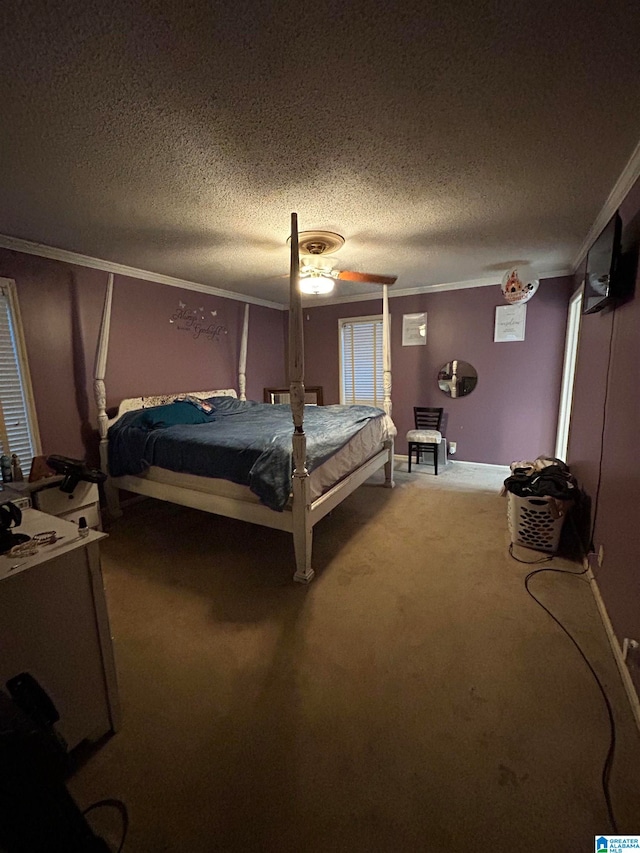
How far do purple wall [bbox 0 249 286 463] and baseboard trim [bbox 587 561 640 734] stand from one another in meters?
4.01

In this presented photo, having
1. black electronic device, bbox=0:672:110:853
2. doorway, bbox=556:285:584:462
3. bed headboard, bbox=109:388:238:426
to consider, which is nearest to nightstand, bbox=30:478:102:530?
bed headboard, bbox=109:388:238:426

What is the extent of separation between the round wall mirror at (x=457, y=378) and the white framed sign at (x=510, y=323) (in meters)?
0.48

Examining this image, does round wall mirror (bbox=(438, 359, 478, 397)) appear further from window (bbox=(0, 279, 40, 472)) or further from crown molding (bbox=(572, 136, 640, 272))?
window (bbox=(0, 279, 40, 472))

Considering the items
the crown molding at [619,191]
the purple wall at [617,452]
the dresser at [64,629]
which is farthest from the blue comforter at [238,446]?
the crown molding at [619,191]

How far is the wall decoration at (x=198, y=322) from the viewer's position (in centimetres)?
401

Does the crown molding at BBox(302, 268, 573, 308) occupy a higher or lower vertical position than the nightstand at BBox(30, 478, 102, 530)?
higher

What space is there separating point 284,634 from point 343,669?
0.37 meters

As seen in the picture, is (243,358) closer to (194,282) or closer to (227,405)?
(227,405)

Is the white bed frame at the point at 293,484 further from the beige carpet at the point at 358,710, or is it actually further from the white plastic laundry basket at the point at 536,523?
the white plastic laundry basket at the point at 536,523

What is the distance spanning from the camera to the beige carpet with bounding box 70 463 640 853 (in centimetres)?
109

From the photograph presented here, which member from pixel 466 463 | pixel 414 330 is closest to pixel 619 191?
pixel 414 330

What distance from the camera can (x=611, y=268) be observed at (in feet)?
6.05

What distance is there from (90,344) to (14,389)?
724 millimetres

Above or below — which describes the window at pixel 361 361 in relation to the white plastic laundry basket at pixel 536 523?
above
